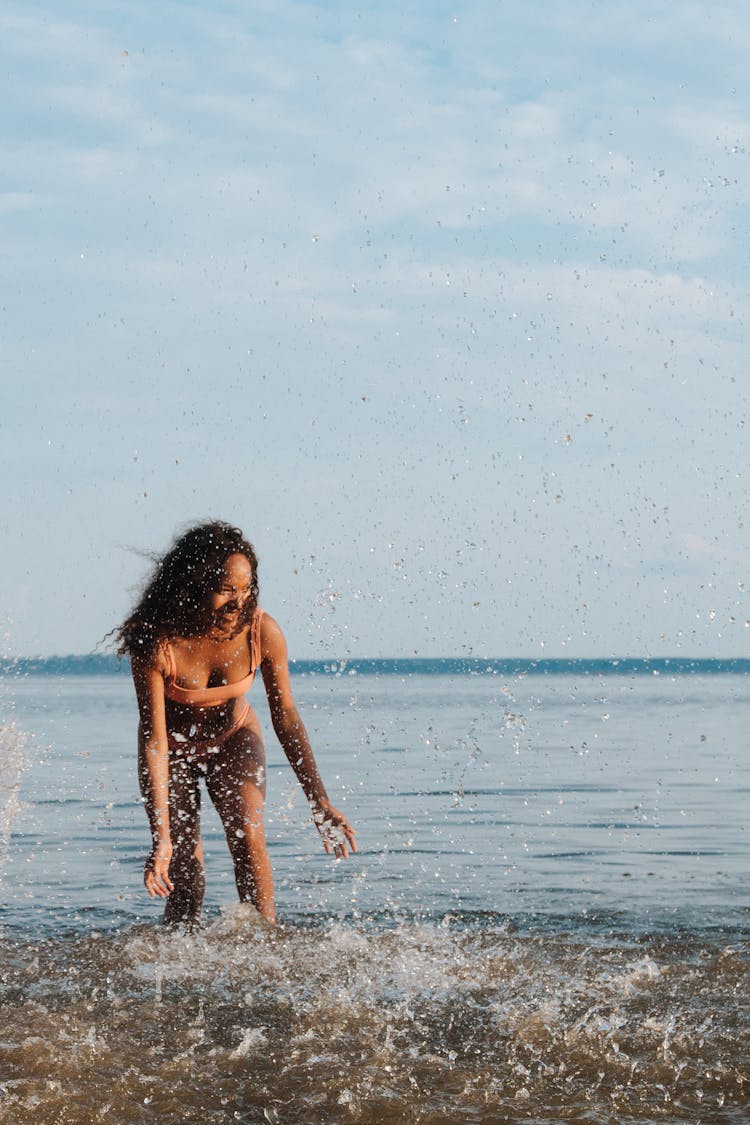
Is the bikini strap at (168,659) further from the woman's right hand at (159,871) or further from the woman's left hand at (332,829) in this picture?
the woman's left hand at (332,829)

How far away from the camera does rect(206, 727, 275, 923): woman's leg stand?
21.6 ft

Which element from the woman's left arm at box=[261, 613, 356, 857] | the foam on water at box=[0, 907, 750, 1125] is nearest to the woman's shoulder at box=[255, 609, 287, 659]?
the woman's left arm at box=[261, 613, 356, 857]

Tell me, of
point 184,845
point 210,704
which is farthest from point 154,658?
point 184,845

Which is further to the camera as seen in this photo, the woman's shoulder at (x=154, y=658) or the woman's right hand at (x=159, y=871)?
the woman's shoulder at (x=154, y=658)

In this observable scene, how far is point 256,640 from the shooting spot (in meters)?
6.49

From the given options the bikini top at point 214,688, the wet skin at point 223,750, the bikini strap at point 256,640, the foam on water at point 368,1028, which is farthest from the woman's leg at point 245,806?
the bikini strap at point 256,640

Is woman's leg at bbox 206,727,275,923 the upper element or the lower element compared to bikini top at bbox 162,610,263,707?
lower

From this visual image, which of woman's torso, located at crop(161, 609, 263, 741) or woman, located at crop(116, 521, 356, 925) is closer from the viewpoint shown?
woman, located at crop(116, 521, 356, 925)

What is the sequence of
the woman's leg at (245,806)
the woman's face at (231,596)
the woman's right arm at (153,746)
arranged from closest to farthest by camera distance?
the woman's right arm at (153,746)
the woman's face at (231,596)
the woman's leg at (245,806)

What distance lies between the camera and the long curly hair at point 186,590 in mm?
6285

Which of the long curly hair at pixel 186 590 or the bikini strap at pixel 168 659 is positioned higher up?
the long curly hair at pixel 186 590

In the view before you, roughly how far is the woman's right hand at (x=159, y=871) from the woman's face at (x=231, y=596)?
1.11 m

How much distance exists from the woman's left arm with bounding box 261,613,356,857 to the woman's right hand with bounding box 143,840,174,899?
873 mm

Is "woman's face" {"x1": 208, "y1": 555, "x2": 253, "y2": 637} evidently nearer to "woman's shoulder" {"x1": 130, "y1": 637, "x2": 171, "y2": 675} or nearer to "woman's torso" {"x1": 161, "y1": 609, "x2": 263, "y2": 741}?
"woman's torso" {"x1": 161, "y1": 609, "x2": 263, "y2": 741}
